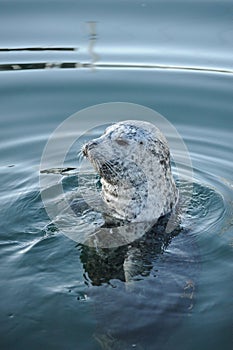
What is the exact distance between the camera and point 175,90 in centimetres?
991

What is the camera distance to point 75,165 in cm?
827

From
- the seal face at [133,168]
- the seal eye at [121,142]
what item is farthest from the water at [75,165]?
the seal eye at [121,142]

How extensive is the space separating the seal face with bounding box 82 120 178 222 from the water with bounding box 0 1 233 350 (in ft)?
1.38

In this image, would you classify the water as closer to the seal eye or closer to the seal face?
the seal face

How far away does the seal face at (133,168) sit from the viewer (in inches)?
260

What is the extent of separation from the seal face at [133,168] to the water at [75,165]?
42 cm

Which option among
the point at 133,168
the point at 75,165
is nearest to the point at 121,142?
the point at 133,168

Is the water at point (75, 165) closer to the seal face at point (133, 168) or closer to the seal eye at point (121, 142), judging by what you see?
the seal face at point (133, 168)

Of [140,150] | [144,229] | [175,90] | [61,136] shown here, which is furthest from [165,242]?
[175,90]

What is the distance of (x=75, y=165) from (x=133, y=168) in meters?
1.68

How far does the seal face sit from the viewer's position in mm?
6605

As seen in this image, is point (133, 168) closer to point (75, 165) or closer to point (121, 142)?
point (121, 142)

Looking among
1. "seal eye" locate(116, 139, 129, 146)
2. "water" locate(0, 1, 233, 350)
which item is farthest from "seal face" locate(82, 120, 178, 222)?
"water" locate(0, 1, 233, 350)

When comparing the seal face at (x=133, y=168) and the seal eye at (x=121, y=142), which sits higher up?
Answer: the seal eye at (x=121, y=142)
